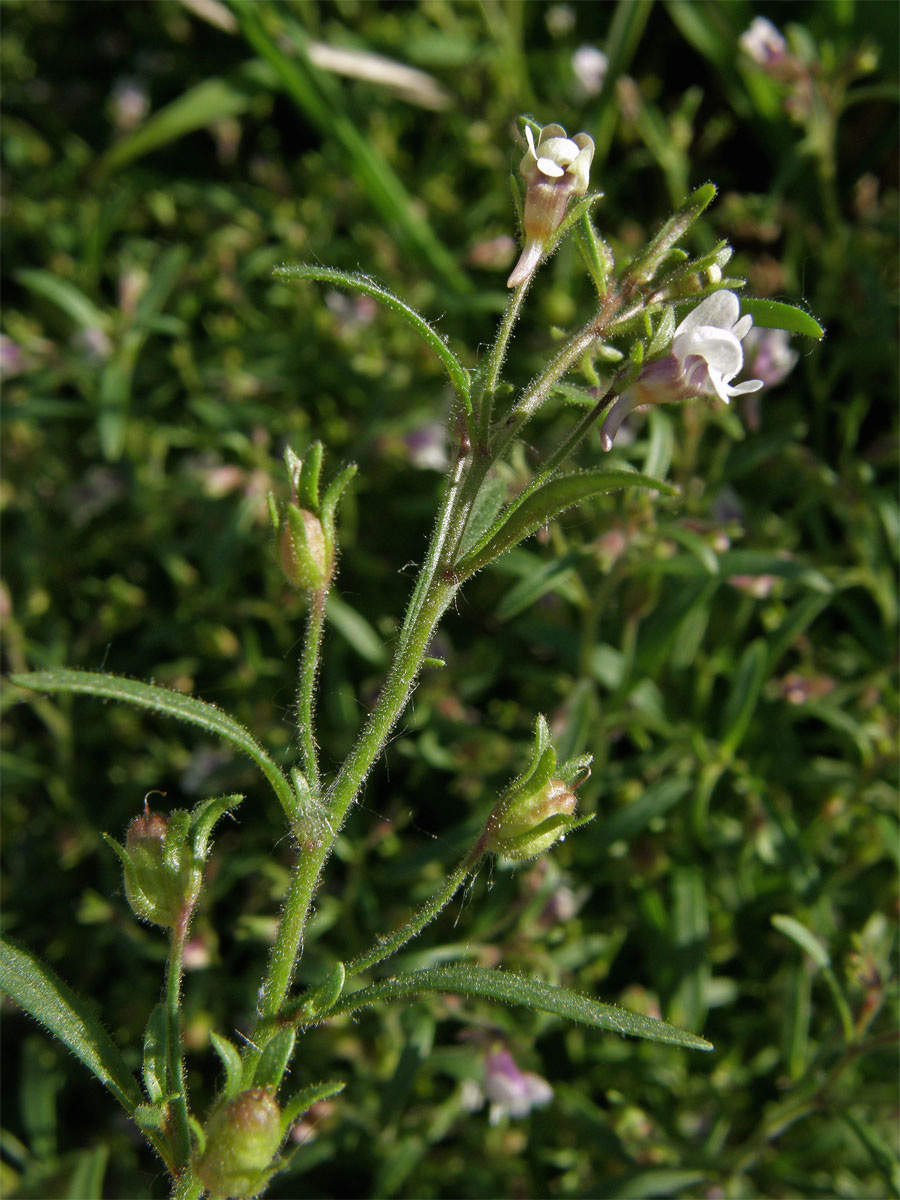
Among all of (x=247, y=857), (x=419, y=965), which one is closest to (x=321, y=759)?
(x=247, y=857)

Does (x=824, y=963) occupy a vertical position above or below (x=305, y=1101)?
below

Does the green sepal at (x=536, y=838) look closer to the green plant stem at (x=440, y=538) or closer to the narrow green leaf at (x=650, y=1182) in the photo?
the green plant stem at (x=440, y=538)

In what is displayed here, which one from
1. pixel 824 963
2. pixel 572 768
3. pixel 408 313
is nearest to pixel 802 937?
pixel 824 963

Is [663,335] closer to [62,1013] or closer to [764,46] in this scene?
[62,1013]

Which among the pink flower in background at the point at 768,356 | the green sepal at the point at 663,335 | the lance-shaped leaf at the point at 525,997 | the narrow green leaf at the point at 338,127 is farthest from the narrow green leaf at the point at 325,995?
the narrow green leaf at the point at 338,127

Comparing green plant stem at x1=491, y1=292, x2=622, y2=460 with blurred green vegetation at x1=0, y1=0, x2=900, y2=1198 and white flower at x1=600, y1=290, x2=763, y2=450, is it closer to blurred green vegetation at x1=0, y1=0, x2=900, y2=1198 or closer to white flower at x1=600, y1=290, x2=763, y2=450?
white flower at x1=600, y1=290, x2=763, y2=450

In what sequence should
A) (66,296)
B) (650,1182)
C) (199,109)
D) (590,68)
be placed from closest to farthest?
(650,1182) < (66,296) < (590,68) < (199,109)
